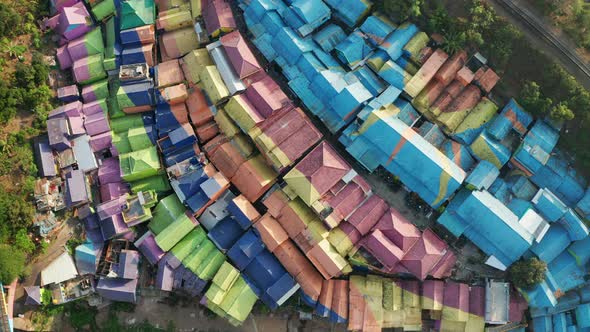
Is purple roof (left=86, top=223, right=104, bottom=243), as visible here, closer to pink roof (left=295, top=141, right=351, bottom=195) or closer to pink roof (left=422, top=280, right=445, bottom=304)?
pink roof (left=295, top=141, right=351, bottom=195)

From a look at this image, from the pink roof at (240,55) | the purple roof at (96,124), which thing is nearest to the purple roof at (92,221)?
the purple roof at (96,124)

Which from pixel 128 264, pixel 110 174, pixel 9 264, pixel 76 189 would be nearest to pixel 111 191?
pixel 110 174

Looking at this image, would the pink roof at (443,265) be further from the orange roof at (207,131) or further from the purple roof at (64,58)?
the purple roof at (64,58)

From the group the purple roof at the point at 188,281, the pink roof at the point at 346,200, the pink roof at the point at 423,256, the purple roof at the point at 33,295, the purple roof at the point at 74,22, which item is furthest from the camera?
the purple roof at the point at 74,22

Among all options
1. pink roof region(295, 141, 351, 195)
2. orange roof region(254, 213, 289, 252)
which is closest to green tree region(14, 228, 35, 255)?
orange roof region(254, 213, 289, 252)

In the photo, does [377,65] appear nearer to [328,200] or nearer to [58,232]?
[328,200]

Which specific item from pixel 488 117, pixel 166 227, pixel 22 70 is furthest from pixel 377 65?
pixel 22 70

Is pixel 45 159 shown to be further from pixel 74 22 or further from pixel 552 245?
pixel 552 245

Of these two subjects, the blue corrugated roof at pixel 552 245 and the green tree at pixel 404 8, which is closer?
the blue corrugated roof at pixel 552 245
